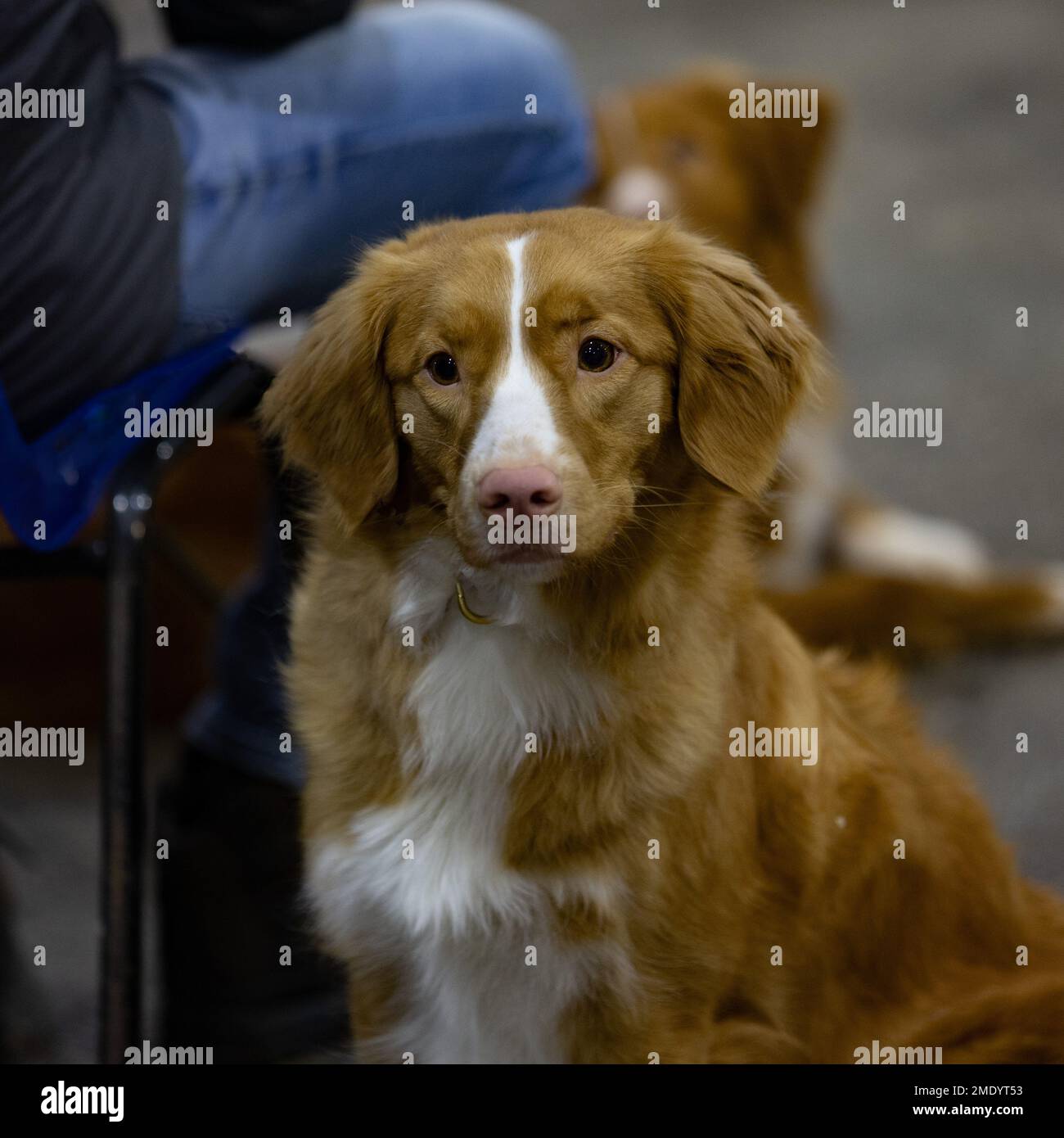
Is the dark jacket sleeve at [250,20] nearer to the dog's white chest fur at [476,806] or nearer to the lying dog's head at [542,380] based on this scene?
the lying dog's head at [542,380]

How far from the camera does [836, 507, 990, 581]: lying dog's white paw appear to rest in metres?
3.46

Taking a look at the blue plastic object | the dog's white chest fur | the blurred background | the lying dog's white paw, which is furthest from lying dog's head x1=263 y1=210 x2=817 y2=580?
the lying dog's white paw

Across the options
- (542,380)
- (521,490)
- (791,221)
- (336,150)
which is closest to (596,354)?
(542,380)

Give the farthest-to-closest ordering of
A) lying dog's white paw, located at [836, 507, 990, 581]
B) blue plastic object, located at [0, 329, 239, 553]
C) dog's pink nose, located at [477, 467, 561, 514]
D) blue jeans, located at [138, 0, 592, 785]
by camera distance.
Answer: lying dog's white paw, located at [836, 507, 990, 581], blue jeans, located at [138, 0, 592, 785], blue plastic object, located at [0, 329, 239, 553], dog's pink nose, located at [477, 467, 561, 514]

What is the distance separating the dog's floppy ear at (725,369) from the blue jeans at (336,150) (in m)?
0.51

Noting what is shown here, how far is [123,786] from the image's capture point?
1.84 meters

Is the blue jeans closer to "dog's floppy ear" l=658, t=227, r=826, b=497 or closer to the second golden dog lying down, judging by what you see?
the second golden dog lying down

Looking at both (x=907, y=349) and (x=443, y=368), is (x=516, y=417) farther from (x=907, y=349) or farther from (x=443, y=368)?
(x=907, y=349)

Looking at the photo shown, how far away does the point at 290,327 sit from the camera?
2094 millimetres

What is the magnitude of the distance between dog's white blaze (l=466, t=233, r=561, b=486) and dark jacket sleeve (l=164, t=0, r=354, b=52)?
2.38 ft

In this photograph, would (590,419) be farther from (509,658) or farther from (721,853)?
(721,853)

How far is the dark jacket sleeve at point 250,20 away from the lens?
1846 millimetres

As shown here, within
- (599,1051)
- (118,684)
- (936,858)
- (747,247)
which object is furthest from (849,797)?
(747,247)

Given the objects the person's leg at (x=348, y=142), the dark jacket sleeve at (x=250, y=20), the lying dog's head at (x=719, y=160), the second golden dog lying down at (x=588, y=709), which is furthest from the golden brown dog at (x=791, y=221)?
the second golden dog lying down at (x=588, y=709)
